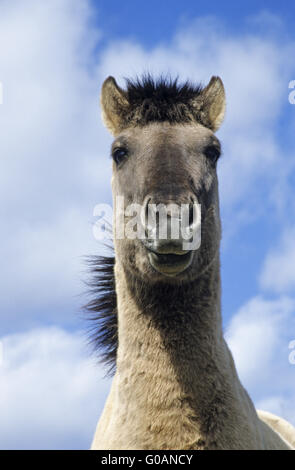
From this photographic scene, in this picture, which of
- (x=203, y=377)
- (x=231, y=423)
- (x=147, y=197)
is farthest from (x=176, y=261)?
(x=231, y=423)

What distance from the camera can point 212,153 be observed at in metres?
5.47

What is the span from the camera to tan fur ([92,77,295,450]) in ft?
14.4

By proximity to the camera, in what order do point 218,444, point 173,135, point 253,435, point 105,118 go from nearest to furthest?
point 218,444 < point 253,435 < point 173,135 < point 105,118

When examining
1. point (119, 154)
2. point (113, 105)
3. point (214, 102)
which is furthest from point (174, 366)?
point (214, 102)

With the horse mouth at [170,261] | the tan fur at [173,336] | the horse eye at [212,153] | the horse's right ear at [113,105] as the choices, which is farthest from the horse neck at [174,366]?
the horse's right ear at [113,105]

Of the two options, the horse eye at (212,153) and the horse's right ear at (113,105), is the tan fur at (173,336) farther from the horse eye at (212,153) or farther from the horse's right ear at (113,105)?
the horse's right ear at (113,105)

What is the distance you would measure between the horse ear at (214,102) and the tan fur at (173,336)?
540 millimetres

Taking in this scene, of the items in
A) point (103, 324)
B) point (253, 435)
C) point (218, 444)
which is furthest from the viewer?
point (103, 324)

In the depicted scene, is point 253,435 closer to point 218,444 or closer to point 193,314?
point 218,444

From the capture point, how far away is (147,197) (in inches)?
178

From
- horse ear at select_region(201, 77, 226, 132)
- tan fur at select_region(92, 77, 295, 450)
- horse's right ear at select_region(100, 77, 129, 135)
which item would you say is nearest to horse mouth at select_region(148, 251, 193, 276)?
tan fur at select_region(92, 77, 295, 450)

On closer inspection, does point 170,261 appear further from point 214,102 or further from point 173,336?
point 214,102

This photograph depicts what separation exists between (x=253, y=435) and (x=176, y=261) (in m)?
1.54

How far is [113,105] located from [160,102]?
1.78 ft
